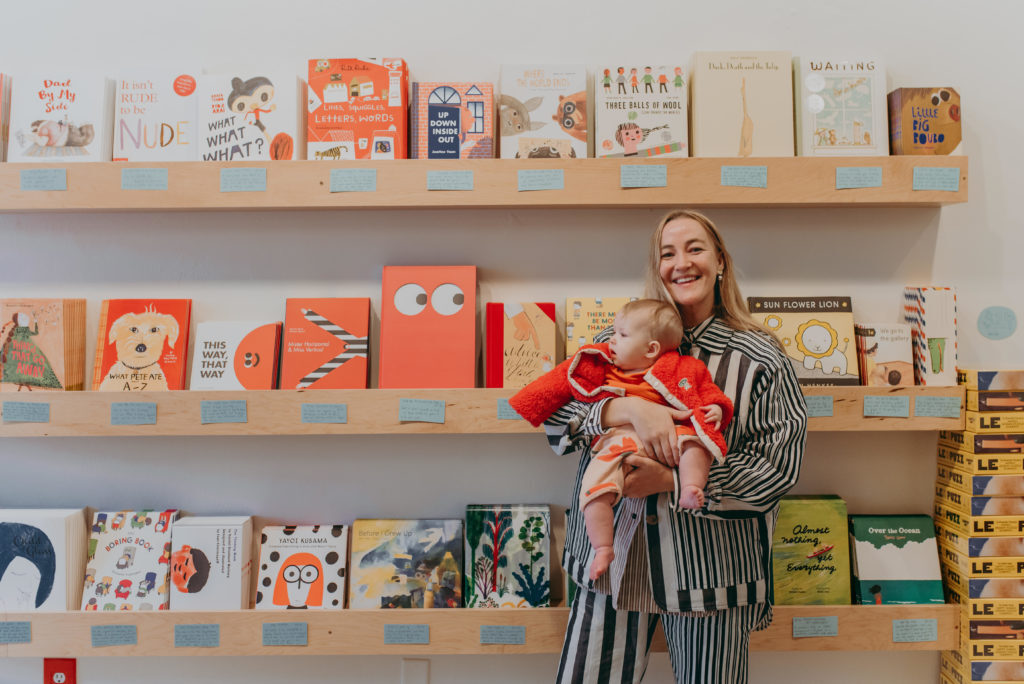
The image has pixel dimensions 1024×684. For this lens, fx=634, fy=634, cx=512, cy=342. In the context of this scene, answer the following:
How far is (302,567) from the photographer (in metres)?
1.96

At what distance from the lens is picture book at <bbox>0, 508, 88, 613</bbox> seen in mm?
1899

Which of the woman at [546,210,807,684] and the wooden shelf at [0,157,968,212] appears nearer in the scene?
the woman at [546,210,807,684]

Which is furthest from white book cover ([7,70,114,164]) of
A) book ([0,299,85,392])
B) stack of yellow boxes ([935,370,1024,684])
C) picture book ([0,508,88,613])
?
stack of yellow boxes ([935,370,1024,684])

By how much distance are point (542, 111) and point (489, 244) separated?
440mm

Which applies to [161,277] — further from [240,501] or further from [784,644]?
[784,644]

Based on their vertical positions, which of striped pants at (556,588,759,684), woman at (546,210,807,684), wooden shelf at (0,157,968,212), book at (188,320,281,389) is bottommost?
striped pants at (556,588,759,684)

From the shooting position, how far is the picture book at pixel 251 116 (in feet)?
6.34

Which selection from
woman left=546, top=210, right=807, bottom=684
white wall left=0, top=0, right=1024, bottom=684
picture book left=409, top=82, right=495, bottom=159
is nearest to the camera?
woman left=546, top=210, right=807, bottom=684

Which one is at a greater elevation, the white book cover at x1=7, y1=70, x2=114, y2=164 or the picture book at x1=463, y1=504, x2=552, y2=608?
the white book cover at x1=7, y1=70, x2=114, y2=164

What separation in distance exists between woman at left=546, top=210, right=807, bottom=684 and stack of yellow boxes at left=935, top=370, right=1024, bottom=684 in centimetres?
81

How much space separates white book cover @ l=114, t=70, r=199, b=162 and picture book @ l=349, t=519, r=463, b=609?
1.29m

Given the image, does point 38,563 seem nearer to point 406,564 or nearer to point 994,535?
point 406,564

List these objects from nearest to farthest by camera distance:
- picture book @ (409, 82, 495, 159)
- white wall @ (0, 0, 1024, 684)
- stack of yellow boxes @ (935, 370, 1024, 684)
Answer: stack of yellow boxes @ (935, 370, 1024, 684)
picture book @ (409, 82, 495, 159)
white wall @ (0, 0, 1024, 684)

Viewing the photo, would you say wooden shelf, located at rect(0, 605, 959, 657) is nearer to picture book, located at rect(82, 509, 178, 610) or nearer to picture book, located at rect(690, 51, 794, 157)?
picture book, located at rect(82, 509, 178, 610)
